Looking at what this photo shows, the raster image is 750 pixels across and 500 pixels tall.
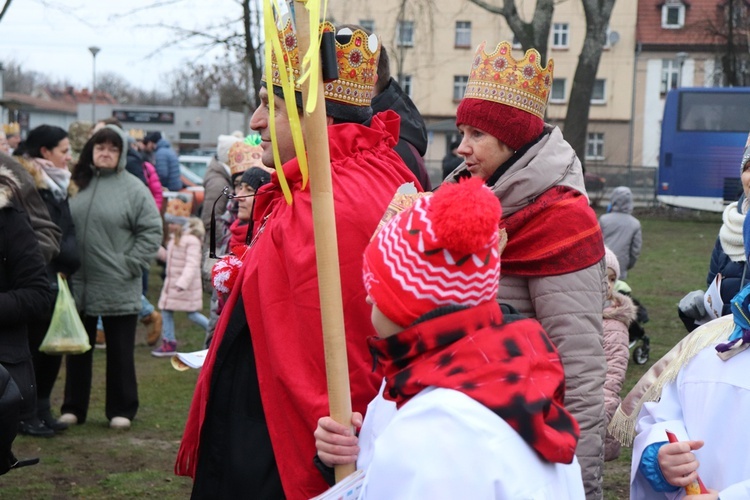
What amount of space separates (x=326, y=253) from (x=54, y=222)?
4.86 m

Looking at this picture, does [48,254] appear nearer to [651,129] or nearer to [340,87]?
[340,87]

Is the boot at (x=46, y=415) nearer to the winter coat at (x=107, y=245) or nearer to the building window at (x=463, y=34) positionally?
the winter coat at (x=107, y=245)

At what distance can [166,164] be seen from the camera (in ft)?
47.8

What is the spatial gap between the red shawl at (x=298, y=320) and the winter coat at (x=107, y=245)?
441cm

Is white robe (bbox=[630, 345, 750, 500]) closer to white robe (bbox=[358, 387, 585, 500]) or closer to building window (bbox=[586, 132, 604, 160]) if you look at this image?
white robe (bbox=[358, 387, 585, 500])

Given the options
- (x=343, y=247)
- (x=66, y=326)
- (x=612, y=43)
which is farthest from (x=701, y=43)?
(x=343, y=247)

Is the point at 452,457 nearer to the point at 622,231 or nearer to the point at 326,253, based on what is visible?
the point at 326,253

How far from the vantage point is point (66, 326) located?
22.2 feet

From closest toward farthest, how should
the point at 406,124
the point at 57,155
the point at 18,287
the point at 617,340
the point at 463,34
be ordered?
the point at 406,124
the point at 18,287
the point at 617,340
the point at 57,155
the point at 463,34

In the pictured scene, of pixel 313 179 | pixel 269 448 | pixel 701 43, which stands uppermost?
pixel 701 43

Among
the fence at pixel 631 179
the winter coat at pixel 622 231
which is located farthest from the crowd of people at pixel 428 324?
the fence at pixel 631 179

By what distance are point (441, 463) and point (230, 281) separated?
1764mm

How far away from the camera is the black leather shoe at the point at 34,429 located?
7.05m

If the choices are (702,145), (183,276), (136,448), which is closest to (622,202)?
(183,276)
